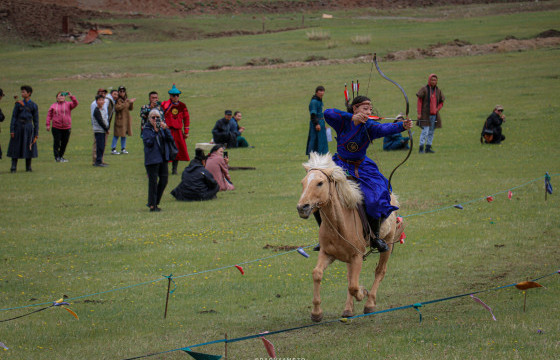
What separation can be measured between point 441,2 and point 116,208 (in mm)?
75372

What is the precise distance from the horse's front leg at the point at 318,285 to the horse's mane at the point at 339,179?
71 cm

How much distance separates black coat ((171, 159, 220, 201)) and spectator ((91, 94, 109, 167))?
Result: 5805mm

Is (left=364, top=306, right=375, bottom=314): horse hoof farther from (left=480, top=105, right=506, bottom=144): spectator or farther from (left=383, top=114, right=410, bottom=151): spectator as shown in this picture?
(left=480, top=105, right=506, bottom=144): spectator

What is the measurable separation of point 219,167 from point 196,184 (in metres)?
1.21

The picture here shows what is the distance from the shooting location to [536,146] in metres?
22.2

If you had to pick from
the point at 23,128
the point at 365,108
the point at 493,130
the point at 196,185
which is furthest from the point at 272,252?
the point at 493,130

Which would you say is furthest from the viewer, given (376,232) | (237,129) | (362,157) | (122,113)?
(237,129)

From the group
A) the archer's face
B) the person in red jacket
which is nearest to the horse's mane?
the archer's face

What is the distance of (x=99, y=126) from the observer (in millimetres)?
21125

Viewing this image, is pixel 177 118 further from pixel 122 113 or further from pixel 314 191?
pixel 314 191

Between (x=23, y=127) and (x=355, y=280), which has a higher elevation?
(x=23, y=127)

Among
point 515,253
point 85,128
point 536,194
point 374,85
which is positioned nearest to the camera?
point 515,253

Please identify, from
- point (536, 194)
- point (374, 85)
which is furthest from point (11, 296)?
point (374, 85)

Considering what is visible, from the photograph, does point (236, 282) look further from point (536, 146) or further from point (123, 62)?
point (123, 62)
